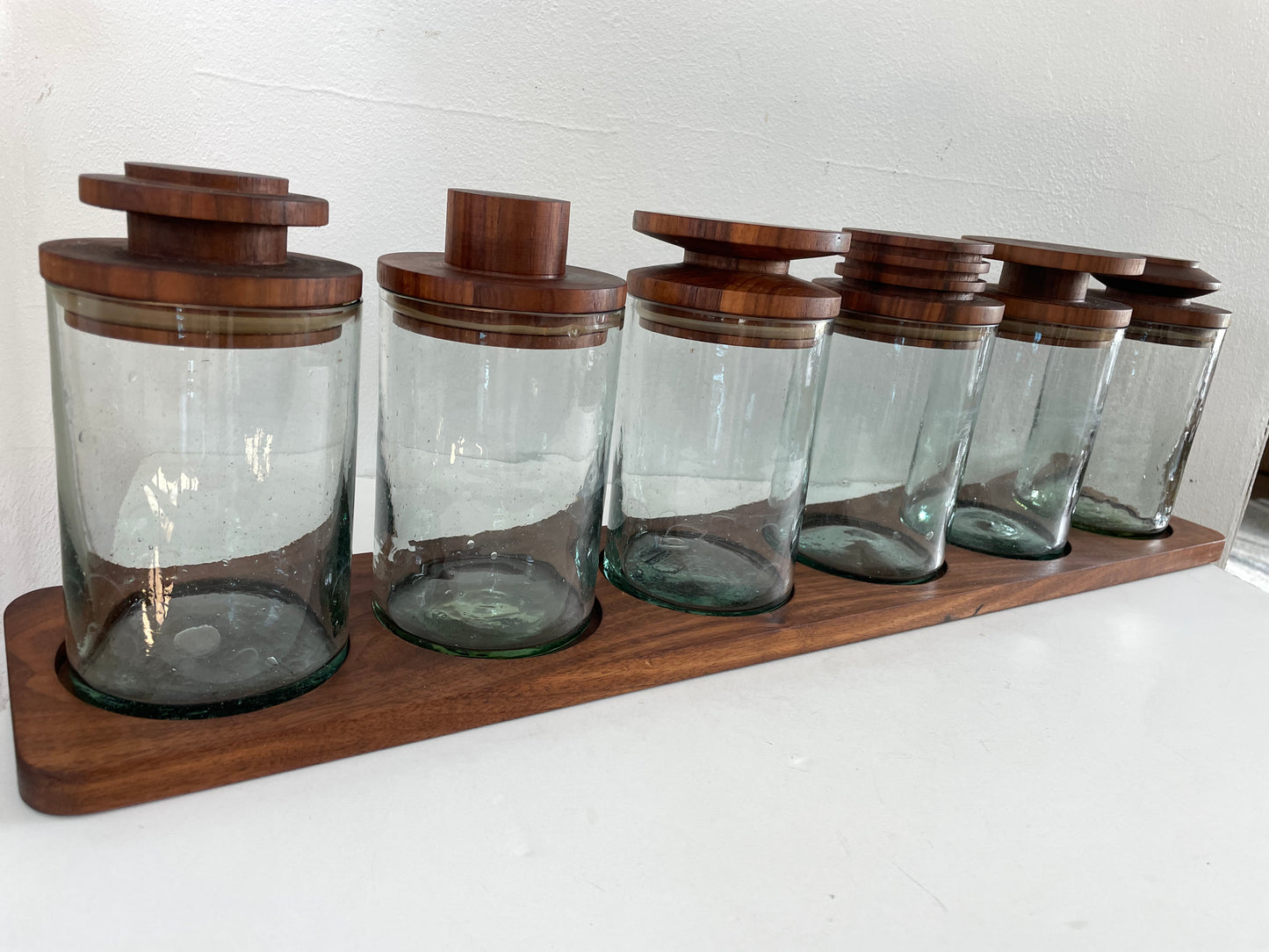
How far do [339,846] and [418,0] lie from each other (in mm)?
628

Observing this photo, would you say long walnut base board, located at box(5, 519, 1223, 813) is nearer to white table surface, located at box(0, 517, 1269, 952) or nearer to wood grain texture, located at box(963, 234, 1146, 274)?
white table surface, located at box(0, 517, 1269, 952)

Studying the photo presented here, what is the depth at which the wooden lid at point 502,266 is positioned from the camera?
424 millimetres

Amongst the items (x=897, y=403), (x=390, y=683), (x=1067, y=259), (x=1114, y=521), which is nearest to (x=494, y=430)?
(x=390, y=683)

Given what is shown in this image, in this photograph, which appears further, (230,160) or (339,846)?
(230,160)

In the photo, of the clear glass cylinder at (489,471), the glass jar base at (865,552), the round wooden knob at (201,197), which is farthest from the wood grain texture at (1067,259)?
the round wooden knob at (201,197)

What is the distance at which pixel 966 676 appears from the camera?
58 centimetres

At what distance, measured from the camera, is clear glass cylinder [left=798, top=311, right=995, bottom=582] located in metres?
0.63

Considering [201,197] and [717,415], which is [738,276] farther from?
[201,197]

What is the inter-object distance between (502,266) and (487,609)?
192 millimetres

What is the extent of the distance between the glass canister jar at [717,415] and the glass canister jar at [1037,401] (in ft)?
0.65

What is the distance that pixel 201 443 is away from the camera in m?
0.40

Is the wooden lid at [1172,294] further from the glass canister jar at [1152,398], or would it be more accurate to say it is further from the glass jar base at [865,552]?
the glass jar base at [865,552]

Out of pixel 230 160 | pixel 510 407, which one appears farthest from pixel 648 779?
pixel 230 160

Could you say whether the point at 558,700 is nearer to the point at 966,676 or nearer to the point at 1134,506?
the point at 966,676
